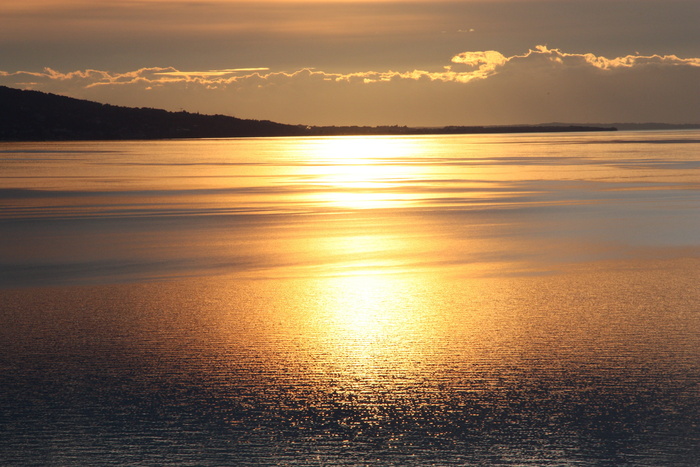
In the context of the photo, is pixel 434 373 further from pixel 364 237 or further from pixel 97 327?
pixel 364 237

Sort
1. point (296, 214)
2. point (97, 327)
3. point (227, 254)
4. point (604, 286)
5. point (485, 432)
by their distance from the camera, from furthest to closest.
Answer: point (296, 214), point (227, 254), point (604, 286), point (97, 327), point (485, 432)

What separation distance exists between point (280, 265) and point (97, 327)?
3.43 meters

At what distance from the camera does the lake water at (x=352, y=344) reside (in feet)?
13.9

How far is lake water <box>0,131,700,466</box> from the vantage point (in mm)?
4250

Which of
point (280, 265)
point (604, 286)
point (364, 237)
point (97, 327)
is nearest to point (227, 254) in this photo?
point (280, 265)

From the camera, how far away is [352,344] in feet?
20.1

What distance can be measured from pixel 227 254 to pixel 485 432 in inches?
268

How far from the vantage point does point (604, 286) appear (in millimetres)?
8258

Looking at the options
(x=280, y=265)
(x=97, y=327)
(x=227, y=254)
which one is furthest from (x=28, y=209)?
(x=97, y=327)

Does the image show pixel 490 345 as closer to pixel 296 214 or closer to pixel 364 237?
pixel 364 237

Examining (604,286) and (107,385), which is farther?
(604,286)

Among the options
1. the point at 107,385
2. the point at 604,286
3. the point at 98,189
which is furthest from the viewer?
the point at 98,189

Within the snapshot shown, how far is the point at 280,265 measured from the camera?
32.3ft

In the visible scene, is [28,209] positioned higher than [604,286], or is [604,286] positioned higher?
[604,286]
